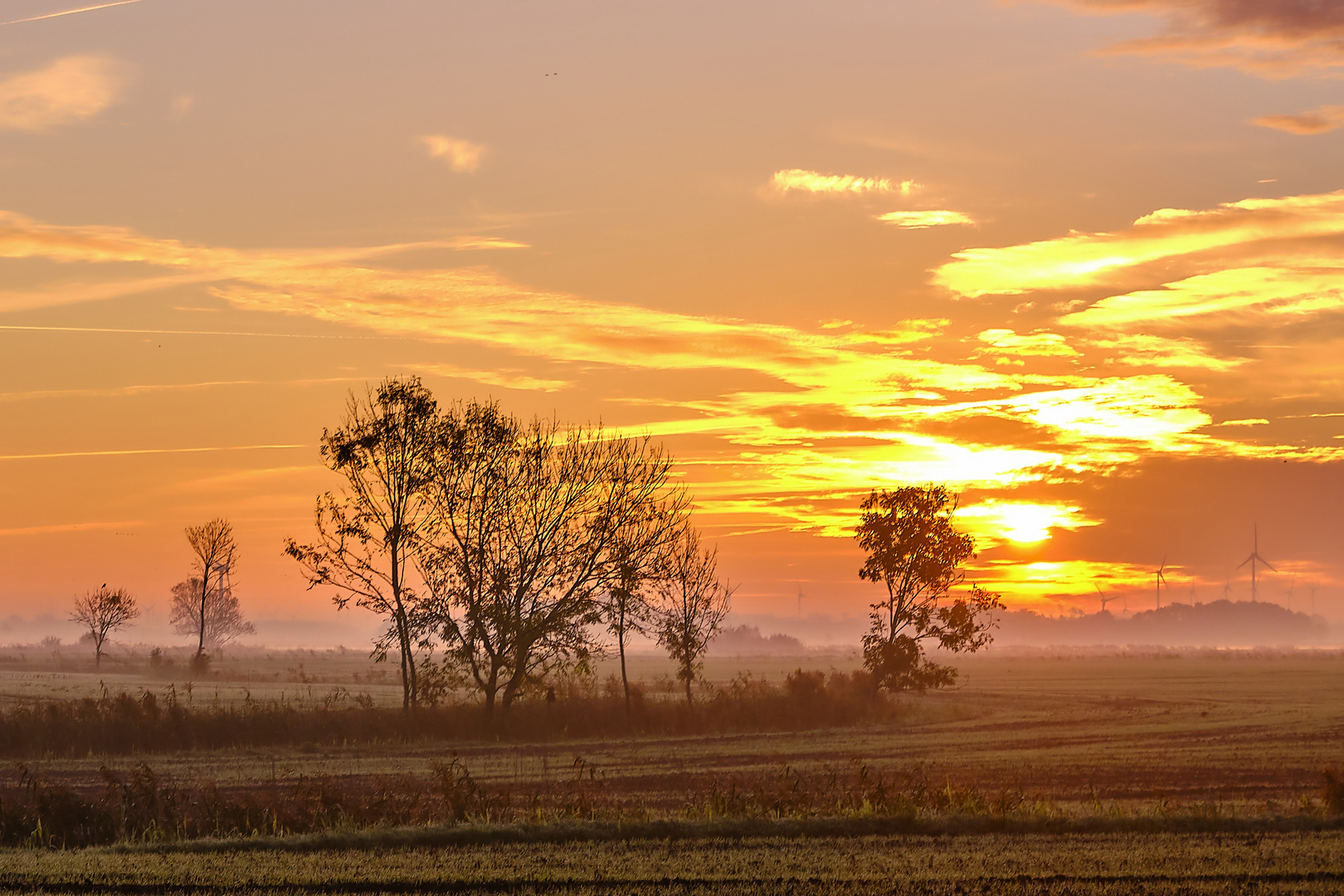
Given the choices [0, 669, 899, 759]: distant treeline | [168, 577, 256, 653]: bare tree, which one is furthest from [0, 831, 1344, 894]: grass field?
[168, 577, 256, 653]: bare tree

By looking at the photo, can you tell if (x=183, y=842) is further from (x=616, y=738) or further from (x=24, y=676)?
(x=24, y=676)

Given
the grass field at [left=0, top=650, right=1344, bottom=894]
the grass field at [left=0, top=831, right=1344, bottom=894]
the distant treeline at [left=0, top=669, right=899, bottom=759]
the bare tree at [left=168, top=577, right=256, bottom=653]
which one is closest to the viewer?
the grass field at [left=0, top=831, right=1344, bottom=894]

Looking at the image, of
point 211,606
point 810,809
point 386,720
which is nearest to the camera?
point 810,809

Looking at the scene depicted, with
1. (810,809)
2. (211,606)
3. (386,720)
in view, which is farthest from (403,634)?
(211,606)

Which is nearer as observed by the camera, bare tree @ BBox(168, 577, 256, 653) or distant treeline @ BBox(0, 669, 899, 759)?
distant treeline @ BBox(0, 669, 899, 759)

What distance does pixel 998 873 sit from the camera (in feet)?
66.9

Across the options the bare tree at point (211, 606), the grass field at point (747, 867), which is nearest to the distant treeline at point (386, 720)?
the grass field at point (747, 867)

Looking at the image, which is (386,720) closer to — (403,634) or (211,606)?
(403,634)

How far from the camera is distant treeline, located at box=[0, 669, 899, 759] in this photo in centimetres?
4556

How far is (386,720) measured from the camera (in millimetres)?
50969

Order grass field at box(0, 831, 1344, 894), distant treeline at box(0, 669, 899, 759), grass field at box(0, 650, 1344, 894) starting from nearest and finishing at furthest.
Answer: grass field at box(0, 831, 1344, 894), grass field at box(0, 650, 1344, 894), distant treeline at box(0, 669, 899, 759)

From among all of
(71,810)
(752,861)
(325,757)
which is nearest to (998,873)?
(752,861)

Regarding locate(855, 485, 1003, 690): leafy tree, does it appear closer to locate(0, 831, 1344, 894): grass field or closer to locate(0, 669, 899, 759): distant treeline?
locate(0, 669, 899, 759): distant treeline

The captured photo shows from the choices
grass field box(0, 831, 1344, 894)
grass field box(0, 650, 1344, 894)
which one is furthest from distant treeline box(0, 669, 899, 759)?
grass field box(0, 831, 1344, 894)
